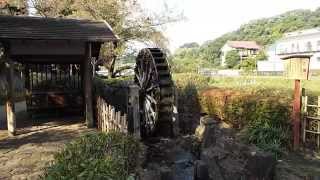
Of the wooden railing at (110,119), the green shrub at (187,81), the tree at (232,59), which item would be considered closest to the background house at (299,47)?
the tree at (232,59)

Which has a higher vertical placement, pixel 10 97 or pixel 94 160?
pixel 10 97

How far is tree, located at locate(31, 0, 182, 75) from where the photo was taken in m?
21.7

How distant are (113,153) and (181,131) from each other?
8.32 meters

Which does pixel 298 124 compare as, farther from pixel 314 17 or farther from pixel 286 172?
pixel 314 17

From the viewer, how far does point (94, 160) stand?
4207mm

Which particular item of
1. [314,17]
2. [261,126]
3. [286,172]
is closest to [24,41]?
[261,126]

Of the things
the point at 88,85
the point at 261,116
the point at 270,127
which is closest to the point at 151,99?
the point at 88,85

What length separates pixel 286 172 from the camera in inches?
292

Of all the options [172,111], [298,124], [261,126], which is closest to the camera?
[298,124]

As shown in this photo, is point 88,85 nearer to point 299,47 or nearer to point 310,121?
point 310,121

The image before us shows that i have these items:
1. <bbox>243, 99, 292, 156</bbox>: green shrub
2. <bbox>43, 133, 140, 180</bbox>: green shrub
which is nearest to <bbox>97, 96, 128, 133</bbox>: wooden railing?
<bbox>43, 133, 140, 180</bbox>: green shrub

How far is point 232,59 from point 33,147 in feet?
234

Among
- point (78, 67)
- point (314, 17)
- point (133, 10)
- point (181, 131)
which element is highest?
point (314, 17)

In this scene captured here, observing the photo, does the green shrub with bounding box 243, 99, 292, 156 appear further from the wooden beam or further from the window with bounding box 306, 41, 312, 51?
the window with bounding box 306, 41, 312, 51
